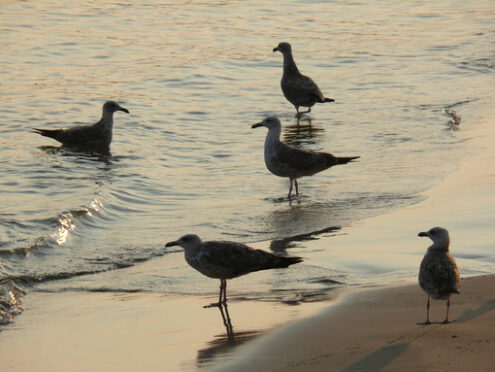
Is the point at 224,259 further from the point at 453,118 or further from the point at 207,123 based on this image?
the point at 453,118

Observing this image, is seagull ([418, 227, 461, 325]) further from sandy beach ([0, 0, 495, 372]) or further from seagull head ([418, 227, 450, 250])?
sandy beach ([0, 0, 495, 372])

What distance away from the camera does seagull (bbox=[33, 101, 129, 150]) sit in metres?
15.4

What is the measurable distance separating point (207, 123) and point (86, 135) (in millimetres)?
2377

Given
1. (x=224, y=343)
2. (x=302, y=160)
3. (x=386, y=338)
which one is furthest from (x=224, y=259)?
(x=302, y=160)

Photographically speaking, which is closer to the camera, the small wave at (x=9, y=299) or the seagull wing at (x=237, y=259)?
the small wave at (x=9, y=299)

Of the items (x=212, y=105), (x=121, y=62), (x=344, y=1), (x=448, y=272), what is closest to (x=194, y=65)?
(x=121, y=62)

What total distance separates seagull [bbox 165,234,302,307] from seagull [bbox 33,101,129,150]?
7.26m

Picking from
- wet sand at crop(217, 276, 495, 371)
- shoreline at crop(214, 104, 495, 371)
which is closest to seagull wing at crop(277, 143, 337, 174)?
shoreline at crop(214, 104, 495, 371)

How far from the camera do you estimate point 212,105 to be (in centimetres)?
1839

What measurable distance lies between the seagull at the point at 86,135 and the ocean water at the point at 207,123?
0.20 m

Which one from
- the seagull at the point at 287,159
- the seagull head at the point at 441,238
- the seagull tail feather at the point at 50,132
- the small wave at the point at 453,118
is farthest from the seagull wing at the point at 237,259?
the small wave at the point at 453,118

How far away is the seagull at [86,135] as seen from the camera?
15422 millimetres

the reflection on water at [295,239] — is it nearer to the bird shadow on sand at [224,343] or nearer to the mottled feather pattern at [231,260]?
the mottled feather pattern at [231,260]

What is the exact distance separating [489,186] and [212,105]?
7669mm
